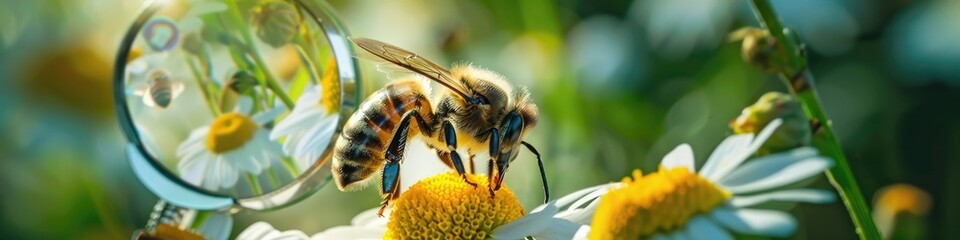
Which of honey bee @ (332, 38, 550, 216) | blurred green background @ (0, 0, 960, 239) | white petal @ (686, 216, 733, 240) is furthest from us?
blurred green background @ (0, 0, 960, 239)

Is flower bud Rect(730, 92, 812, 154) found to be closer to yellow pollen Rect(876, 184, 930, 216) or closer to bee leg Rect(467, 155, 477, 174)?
bee leg Rect(467, 155, 477, 174)

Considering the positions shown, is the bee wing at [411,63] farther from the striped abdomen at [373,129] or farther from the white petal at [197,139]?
the white petal at [197,139]

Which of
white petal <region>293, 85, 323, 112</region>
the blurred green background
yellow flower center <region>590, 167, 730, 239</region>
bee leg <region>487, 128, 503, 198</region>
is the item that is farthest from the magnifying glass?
the blurred green background

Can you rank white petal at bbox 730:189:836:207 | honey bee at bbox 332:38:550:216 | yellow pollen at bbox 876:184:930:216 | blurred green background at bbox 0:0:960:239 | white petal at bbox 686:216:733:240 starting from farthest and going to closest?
1. blurred green background at bbox 0:0:960:239
2. yellow pollen at bbox 876:184:930:216
3. honey bee at bbox 332:38:550:216
4. white petal at bbox 686:216:733:240
5. white petal at bbox 730:189:836:207

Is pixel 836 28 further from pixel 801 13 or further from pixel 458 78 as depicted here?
pixel 458 78

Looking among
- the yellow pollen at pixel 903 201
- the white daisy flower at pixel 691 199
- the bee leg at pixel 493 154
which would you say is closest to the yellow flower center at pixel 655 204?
the white daisy flower at pixel 691 199

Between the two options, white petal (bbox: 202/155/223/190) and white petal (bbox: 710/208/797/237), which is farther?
white petal (bbox: 202/155/223/190)

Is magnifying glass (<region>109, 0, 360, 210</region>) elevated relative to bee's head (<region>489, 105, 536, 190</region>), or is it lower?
elevated

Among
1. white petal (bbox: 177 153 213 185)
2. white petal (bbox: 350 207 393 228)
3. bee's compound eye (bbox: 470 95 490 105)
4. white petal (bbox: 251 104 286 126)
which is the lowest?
white petal (bbox: 350 207 393 228)
